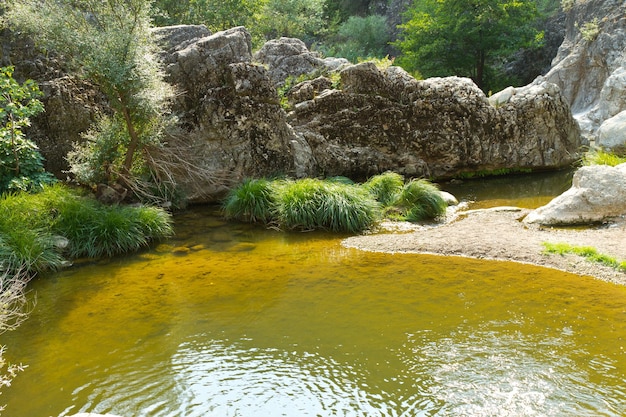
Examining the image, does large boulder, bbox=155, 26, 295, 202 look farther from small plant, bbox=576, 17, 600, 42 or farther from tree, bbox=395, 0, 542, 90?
small plant, bbox=576, 17, 600, 42

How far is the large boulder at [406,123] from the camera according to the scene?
1477 centimetres

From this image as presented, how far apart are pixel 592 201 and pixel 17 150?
1135 centimetres

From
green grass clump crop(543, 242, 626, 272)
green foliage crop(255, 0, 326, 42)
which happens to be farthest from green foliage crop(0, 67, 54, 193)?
green foliage crop(255, 0, 326, 42)

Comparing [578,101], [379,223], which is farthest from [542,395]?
[578,101]

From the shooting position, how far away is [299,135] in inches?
566

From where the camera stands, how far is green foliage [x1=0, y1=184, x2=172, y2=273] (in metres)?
8.41

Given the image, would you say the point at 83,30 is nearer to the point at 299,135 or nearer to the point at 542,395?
the point at 299,135

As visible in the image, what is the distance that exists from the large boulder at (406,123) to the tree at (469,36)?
8.12 meters

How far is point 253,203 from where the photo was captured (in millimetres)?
11398

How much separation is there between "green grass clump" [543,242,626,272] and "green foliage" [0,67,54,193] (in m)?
9.62

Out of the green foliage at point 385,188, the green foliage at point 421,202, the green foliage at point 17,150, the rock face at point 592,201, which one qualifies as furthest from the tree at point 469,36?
the green foliage at point 17,150

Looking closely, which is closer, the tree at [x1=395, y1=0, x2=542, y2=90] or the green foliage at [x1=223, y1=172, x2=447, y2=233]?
the green foliage at [x1=223, y1=172, x2=447, y2=233]

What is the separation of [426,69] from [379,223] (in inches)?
611

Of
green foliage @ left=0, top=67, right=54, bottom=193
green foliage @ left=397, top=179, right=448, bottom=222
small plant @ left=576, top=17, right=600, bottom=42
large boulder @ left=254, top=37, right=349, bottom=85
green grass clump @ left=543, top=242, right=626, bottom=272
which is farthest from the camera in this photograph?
small plant @ left=576, top=17, right=600, bottom=42
